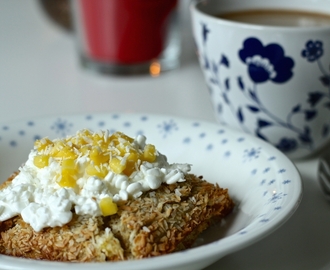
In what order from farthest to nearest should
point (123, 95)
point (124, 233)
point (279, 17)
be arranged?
point (123, 95) → point (279, 17) → point (124, 233)

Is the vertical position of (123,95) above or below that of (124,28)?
below

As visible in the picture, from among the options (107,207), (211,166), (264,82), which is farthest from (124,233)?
(264,82)

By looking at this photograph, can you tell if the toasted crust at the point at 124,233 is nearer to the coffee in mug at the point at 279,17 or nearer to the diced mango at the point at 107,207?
the diced mango at the point at 107,207

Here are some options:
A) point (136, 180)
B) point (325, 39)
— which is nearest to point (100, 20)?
point (325, 39)

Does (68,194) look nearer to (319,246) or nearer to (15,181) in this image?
(15,181)

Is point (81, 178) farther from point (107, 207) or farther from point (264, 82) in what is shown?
point (264, 82)
